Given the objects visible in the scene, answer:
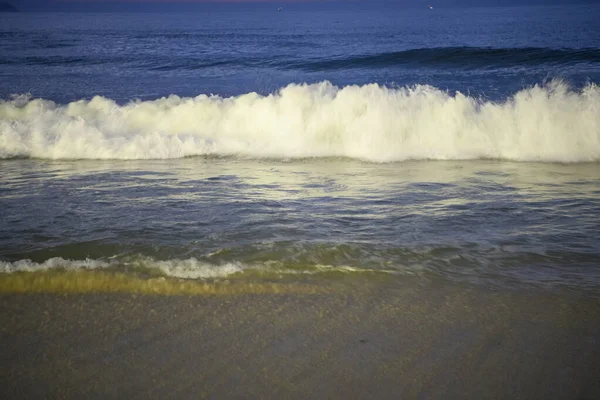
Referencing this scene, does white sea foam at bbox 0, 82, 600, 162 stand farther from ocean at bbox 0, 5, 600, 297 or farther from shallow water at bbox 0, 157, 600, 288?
shallow water at bbox 0, 157, 600, 288

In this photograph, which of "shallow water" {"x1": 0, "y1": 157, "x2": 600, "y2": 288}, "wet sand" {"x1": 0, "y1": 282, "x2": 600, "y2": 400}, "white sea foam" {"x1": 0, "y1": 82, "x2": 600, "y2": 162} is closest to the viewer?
"wet sand" {"x1": 0, "y1": 282, "x2": 600, "y2": 400}

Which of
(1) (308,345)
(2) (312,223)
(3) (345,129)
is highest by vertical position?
(3) (345,129)

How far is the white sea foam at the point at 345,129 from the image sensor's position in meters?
9.32

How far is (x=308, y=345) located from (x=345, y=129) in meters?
7.33

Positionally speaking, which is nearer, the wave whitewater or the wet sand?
the wet sand

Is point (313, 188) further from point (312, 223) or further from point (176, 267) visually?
point (176, 267)

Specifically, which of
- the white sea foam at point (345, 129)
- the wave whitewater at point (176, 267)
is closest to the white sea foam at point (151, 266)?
the wave whitewater at point (176, 267)

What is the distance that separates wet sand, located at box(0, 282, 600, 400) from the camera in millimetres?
2705

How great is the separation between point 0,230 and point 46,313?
1.85 metres

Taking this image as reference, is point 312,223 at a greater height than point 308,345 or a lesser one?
greater

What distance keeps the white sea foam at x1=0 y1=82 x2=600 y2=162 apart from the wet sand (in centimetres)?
554

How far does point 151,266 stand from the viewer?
4.08m

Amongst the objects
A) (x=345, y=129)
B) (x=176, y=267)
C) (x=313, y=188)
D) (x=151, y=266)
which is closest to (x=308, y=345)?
(x=176, y=267)

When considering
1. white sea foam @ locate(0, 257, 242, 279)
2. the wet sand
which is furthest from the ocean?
the wet sand
